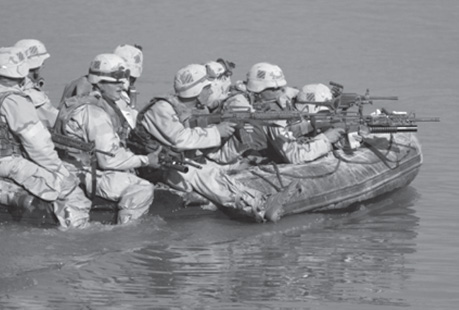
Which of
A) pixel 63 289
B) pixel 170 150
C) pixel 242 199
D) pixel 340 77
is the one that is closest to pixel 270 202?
pixel 242 199

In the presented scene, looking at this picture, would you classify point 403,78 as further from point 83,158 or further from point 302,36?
point 83,158

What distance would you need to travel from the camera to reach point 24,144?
1433 cm

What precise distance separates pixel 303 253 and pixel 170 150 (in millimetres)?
1800

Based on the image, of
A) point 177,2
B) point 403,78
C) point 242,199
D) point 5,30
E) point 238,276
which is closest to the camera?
point 238,276

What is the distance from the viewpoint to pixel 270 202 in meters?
16.1

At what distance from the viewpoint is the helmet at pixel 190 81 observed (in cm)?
1541

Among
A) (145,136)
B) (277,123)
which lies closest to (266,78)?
(277,123)

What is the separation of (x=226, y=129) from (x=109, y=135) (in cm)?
172

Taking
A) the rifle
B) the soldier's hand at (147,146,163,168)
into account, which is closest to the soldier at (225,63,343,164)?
the soldier's hand at (147,146,163,168)

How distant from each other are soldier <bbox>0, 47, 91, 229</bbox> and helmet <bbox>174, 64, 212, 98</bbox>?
5.44 feet

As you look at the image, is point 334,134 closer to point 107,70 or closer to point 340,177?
point 340,177

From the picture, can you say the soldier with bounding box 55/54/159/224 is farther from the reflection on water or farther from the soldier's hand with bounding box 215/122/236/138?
the soldier's hand with bounding box 215/122/236/138

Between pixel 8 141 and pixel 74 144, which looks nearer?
pixel 8 141

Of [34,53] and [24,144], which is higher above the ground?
[34,53]
